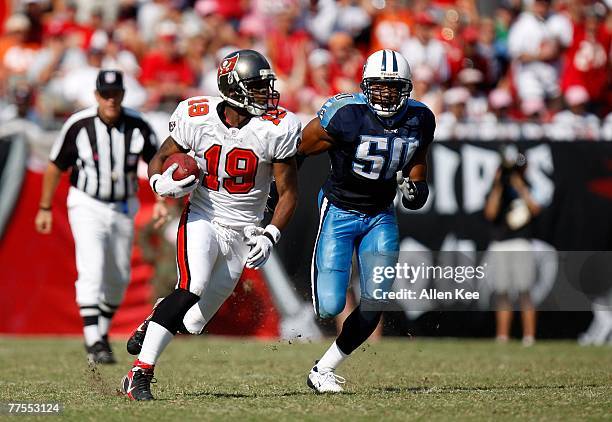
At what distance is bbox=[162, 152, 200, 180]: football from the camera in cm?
550

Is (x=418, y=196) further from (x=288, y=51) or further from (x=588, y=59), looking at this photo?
(x=588, y=59)

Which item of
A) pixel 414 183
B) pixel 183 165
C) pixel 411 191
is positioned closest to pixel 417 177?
pixel 414 183

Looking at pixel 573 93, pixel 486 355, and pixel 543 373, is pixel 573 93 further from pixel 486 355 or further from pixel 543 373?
pixel 543 373

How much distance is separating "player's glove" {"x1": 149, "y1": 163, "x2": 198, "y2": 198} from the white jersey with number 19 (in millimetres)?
269

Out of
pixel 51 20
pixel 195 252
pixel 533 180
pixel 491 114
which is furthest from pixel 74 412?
pixel 51 20

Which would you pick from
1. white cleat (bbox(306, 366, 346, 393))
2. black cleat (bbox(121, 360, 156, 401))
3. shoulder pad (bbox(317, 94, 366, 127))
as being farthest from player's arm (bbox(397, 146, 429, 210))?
black cleat (bbox(121, 360, 156, 401))

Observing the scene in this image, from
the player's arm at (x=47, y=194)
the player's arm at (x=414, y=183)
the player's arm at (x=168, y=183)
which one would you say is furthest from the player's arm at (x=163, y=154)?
the player's arm at (x=47, y=194)

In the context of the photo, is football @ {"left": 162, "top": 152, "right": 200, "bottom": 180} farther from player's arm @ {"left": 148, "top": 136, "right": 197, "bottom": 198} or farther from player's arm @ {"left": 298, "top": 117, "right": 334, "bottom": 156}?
player's arm @ {"left": 298, "top": 117, "right": 334, "bottom": 156}

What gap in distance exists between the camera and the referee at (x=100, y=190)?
7.95 metres

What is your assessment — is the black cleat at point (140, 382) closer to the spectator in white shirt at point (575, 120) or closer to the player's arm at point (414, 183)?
the player's arm at point (414, 183)

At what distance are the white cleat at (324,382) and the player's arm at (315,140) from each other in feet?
4.19

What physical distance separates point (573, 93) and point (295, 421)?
7166 millimetres

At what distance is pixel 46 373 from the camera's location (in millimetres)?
7133

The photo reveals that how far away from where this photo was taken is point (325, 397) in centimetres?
585
